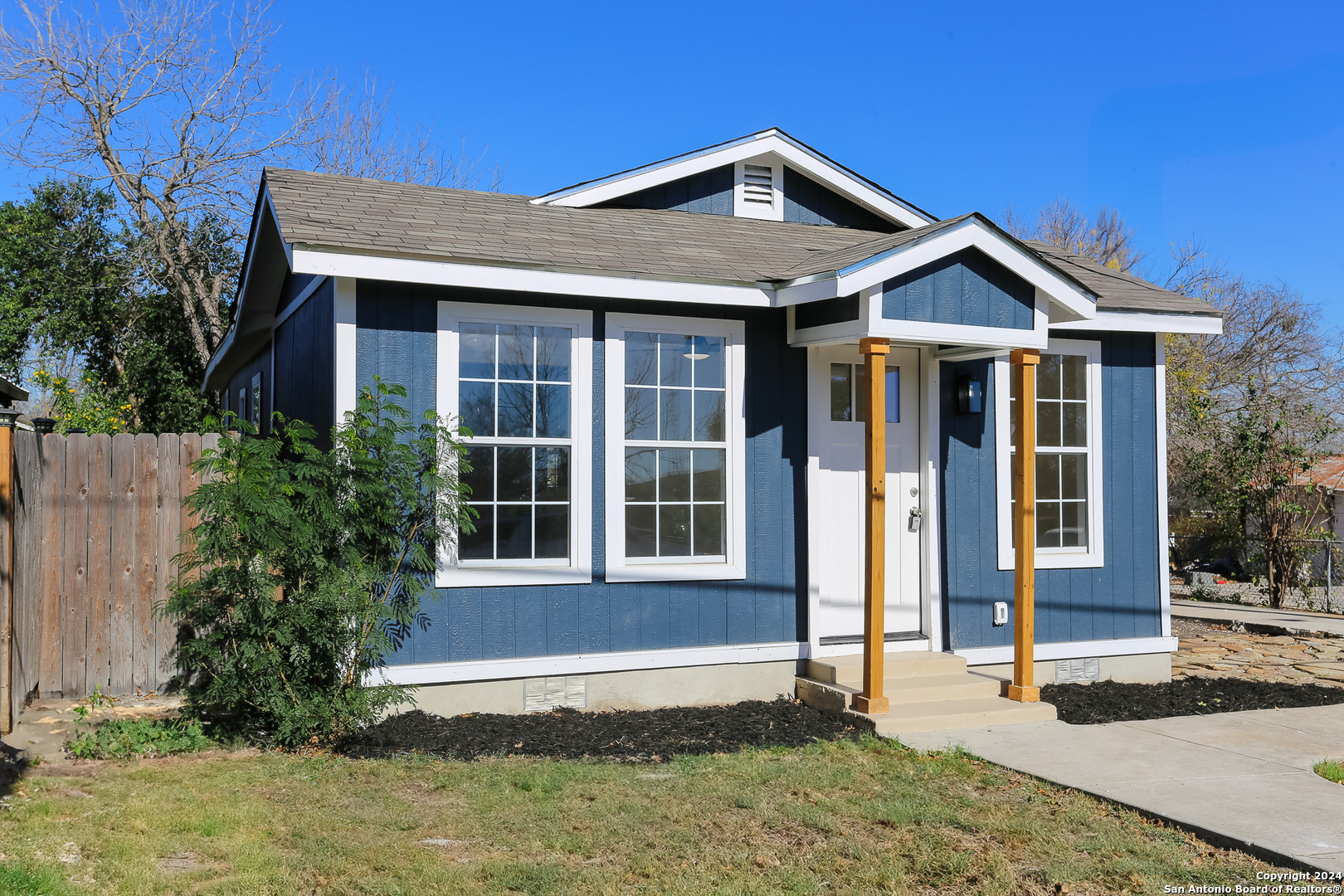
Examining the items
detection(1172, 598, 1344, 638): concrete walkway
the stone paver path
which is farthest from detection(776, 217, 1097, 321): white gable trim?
detection(1172, 598, 1344, 638): concrete walkway

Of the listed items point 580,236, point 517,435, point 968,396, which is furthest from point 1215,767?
point 580,236

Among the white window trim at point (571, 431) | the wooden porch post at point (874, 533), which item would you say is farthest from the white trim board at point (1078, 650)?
the white window trim at point (571, 431)

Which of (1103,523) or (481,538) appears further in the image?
(1103,523)

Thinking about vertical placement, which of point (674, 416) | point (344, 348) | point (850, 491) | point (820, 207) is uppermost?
point (820, 207)

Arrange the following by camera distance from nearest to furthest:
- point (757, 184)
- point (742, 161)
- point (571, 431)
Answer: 1. point (571, 431)
2. point (742, 161)
3. point (757, 184)

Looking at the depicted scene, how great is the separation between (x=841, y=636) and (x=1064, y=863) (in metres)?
3.62

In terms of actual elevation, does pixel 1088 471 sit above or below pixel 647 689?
above

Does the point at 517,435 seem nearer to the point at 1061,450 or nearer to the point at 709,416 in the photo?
the point at 709,416

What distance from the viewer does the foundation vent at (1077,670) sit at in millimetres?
8305

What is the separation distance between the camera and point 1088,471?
8477 millimetres

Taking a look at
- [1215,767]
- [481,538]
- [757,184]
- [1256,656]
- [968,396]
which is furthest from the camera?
[1256,656]

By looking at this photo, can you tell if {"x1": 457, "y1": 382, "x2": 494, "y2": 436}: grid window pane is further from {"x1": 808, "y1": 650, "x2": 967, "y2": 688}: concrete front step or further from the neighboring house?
{"x1": 808, "y1": 650, "x2": 967, "y2": 688}: concrete front step

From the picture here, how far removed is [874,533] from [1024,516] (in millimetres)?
1291

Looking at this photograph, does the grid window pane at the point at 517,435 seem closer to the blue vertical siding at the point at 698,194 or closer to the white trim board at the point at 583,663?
the white trim board at the point at 583,663
